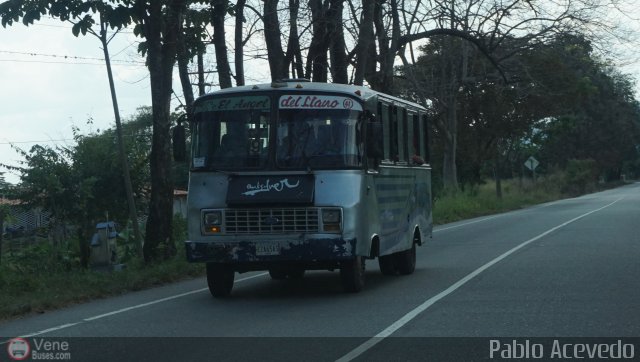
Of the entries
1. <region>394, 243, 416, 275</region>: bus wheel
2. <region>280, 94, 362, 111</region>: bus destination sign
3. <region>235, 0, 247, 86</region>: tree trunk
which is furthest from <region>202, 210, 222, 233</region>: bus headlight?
<region>235, 0, 247, 86</region>: tree trunk

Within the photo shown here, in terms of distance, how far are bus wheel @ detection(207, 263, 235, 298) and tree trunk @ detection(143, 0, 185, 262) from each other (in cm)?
548

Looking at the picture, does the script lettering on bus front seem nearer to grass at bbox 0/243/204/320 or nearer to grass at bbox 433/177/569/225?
grass at bbox 0/243/204/320

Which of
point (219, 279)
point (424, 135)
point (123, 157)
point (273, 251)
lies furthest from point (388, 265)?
point (123, 157)

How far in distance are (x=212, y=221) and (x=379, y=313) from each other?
2.88 m

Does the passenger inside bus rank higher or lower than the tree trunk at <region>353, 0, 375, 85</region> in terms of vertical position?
lower

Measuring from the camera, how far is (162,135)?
62.8ft

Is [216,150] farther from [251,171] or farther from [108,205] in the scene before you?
[108,205]

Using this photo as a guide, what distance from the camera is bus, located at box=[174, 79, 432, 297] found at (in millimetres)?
12641

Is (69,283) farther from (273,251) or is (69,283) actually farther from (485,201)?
(485,201)

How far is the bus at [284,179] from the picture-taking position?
12.6m

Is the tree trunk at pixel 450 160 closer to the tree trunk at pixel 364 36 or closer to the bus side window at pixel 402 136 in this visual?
the tree trunk at pixel 364 36

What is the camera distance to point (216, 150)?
1323cm

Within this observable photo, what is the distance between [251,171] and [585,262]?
6.82 meters
